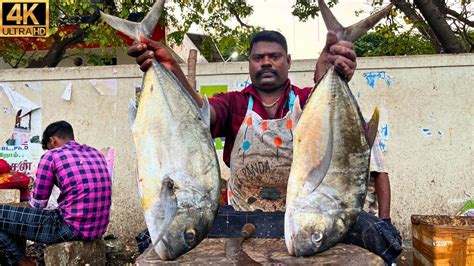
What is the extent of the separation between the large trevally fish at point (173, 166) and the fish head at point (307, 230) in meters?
0.32

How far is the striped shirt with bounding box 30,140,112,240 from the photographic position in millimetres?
4281

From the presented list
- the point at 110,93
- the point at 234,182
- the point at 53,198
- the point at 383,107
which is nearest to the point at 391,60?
the point at 383,107

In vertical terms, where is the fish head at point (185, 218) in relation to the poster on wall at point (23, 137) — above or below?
below

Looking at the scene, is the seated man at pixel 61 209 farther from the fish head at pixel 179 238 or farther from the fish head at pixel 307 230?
the fish head at pixel 307 230

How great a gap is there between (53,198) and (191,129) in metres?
4.18

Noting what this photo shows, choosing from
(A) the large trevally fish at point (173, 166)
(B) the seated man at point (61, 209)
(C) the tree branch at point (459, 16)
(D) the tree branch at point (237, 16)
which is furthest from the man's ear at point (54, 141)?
(C) the tree branch at point (459, 16)

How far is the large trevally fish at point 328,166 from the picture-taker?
6.66 feet

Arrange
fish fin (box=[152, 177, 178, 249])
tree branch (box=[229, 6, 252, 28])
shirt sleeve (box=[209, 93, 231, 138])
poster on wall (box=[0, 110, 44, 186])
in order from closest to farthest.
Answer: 1. fish fin (box=[152, 177, 178, 249])
2. shirt sleeve (box=[209, 93, 231, 138])
3. poster on wall (box=[0, 110, 44, 186])
4. tree branch (box=[229, 6, 252, 28])

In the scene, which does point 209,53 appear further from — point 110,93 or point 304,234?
point 304,234

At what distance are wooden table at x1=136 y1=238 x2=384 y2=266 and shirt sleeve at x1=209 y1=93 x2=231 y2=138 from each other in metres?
0.74

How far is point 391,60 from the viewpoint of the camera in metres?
5.85

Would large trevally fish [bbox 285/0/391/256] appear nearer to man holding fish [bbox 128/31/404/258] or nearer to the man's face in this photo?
man holding fish [bbox 128/31/404/258]

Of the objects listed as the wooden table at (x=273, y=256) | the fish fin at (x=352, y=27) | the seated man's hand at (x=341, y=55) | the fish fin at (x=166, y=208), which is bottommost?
the wooden table at (x=273, y=256)

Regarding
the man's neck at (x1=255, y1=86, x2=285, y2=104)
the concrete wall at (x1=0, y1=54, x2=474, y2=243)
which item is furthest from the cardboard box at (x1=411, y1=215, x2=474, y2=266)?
the concrete wall at (x1=0, y1=54, x2=474, y2=243)
